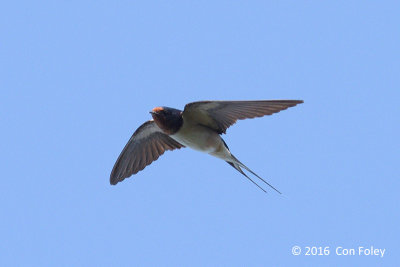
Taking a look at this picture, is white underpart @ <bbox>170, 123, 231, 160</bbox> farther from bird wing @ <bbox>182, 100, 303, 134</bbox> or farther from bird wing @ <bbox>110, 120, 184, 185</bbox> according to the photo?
bird wing @ <bbox>110, 120, 184, 185</bbox>

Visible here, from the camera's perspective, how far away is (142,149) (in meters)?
6.54

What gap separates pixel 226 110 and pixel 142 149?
4.10ft

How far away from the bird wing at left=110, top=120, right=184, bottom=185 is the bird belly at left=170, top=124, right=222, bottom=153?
0.67m

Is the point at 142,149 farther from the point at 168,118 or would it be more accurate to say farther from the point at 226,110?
the point at 226,110

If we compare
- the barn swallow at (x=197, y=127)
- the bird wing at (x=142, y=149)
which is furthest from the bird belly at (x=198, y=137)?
the bird wing at (x=142, y=149)

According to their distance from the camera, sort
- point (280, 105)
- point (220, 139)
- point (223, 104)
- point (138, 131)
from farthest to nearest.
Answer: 1. point (138, 131)
2. point (220, 139)
3. point (223, 104)
4. point (280, 105)

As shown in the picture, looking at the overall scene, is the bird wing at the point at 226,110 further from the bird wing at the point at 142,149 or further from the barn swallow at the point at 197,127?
the bird wing at the point at 142,149

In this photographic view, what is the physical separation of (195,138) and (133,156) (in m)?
0.99

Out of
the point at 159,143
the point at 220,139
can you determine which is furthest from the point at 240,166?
the point at 159,143

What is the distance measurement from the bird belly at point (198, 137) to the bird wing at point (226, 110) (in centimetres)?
7

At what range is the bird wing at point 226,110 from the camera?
17.1ft

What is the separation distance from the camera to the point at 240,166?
6.23 meters

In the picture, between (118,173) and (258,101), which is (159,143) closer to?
(118,173)

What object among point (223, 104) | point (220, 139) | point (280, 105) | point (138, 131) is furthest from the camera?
point (138, 131)
